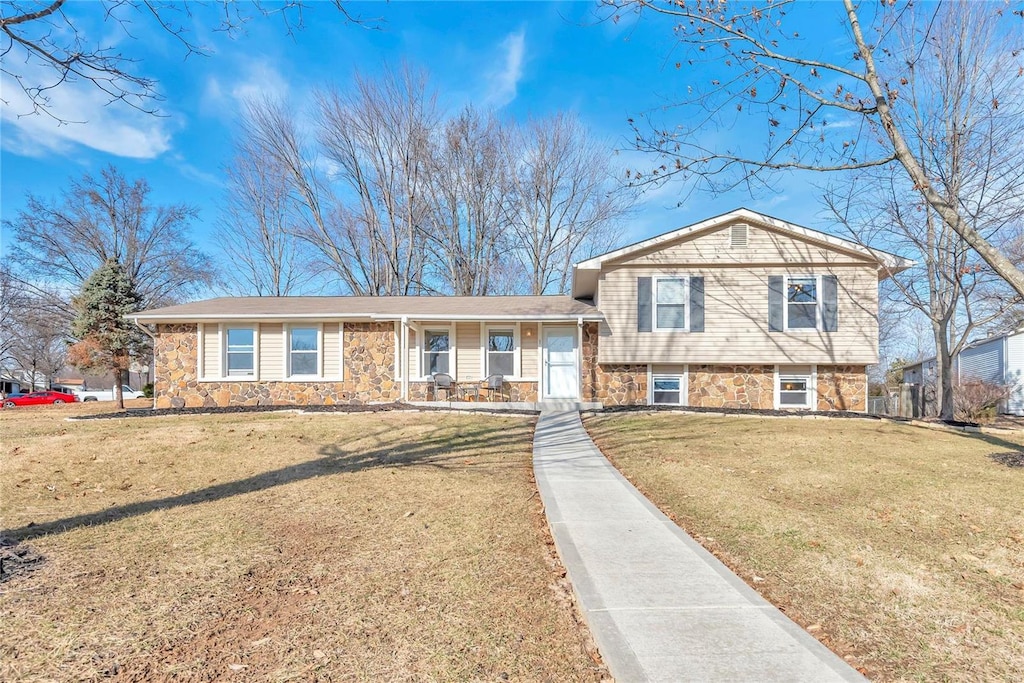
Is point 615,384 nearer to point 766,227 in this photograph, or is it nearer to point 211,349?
point 766,227

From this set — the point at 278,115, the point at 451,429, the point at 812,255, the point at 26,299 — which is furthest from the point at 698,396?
the point at 26,299

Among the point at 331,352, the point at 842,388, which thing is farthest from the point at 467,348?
the point at 842,388

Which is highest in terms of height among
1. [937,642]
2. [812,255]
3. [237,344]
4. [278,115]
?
[278,115]

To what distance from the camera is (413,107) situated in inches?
997

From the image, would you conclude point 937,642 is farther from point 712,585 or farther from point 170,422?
point 170,422

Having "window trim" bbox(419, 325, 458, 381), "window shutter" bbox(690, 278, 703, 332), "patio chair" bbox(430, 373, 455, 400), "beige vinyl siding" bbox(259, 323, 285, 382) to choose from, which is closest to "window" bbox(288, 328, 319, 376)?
"beige vinyl siding" bbox(259, 323, 285, 382)

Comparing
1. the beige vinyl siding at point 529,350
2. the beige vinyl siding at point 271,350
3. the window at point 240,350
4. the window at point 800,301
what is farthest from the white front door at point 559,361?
the window at point 240,350

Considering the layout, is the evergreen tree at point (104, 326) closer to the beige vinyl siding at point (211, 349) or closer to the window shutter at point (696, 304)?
the beige vinyl siding at point (211, 349)

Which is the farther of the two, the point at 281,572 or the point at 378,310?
the point at 378,310

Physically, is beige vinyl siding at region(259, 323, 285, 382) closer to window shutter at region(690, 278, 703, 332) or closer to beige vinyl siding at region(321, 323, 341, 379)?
beige vinyl siding at region(321, 323, 341, 379)

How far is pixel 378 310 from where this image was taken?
1516cm

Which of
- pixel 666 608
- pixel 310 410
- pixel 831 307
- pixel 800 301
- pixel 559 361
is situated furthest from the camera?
pixel 559 361

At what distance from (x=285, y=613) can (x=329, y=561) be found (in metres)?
0.77

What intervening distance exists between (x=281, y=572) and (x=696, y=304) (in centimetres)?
1282
